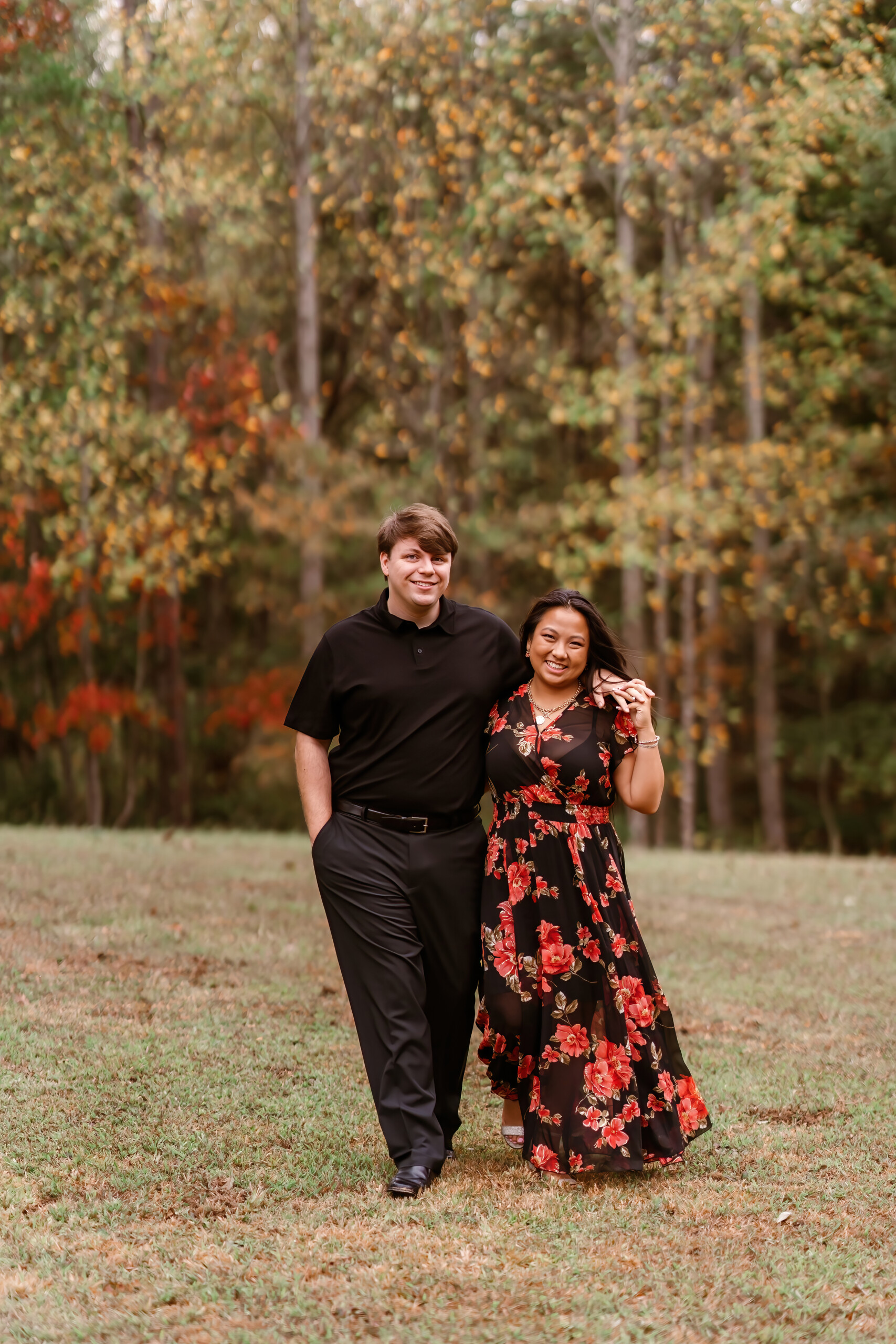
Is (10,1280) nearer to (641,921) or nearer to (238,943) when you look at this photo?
(238,943)

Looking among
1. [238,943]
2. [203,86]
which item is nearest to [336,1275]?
[238,943]

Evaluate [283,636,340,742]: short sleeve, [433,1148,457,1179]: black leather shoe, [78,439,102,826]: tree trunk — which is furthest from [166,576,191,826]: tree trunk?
[283,636,340,742]: short sleeve

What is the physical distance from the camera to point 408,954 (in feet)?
13.6

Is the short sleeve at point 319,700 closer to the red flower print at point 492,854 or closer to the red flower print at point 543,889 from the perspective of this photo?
the red flower print at point 492,854

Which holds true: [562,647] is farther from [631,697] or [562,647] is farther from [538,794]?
[538,794]

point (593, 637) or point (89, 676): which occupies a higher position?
point (593, 637)

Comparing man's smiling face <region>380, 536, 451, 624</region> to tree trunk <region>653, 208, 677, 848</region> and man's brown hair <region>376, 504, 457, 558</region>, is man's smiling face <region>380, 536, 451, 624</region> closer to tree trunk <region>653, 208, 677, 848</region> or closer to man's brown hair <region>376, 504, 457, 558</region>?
man's brown hair <region>376, 504, 457, 558</region>

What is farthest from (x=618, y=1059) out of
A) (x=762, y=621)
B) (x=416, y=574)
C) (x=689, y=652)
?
(x=762, y=621)

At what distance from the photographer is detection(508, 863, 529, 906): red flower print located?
4191 mm

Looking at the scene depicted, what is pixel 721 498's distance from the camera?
16141 mm

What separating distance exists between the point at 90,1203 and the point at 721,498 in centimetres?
1335

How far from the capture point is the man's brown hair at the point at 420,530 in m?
4.18

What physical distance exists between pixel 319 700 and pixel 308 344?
1294 cm

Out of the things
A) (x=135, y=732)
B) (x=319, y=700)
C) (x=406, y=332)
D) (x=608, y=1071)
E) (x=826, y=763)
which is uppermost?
(x=406, y=332)
